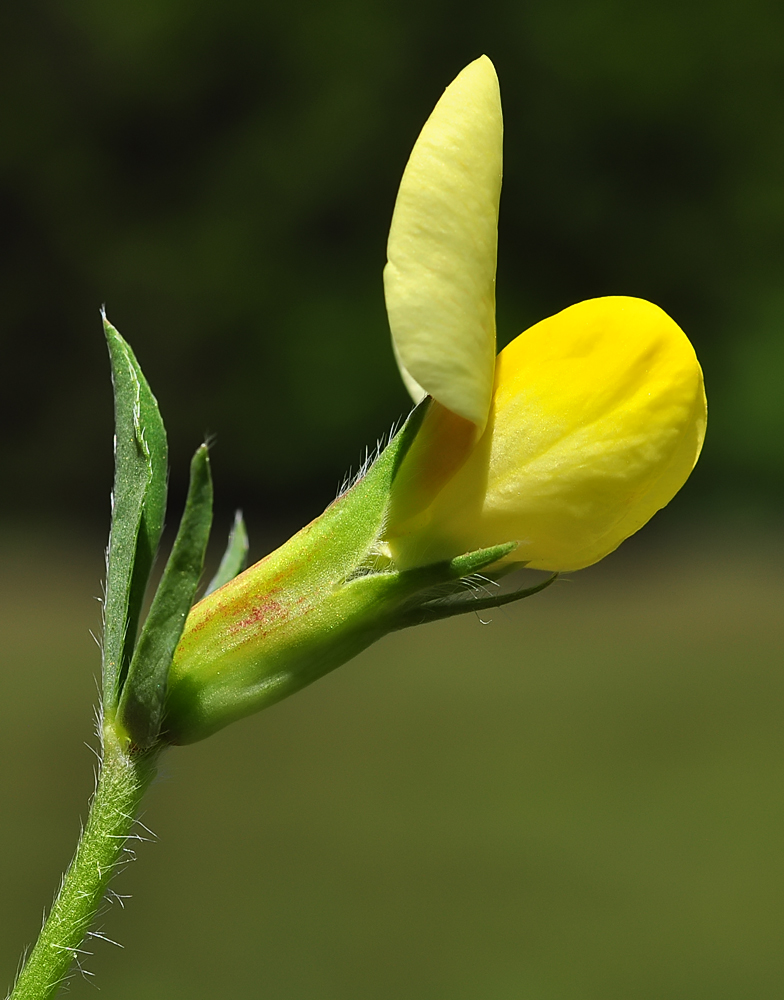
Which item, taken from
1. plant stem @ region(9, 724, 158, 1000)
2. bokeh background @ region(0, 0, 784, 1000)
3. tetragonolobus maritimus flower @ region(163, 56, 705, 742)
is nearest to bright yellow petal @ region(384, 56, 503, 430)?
tetragonolobus maritimus flower @ region(163, 56, 705, 742)

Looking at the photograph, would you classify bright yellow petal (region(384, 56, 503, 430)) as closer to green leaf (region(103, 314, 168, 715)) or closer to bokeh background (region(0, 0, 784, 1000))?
green leaf (region(103, 314, 168, 715))

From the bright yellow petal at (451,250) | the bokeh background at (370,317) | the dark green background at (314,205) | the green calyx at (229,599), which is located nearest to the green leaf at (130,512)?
the green calyx at (229,599)

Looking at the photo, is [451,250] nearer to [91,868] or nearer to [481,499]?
Answer: [481,499]

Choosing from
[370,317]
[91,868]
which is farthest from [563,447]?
[370,317]

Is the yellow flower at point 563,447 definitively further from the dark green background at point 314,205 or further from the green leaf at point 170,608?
the dark green background at point 314,205

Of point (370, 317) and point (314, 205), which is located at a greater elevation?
point (314, 205)

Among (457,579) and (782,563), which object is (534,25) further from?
(457,579)

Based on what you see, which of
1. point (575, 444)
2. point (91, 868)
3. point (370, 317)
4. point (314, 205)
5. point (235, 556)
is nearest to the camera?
point (91, 868)
